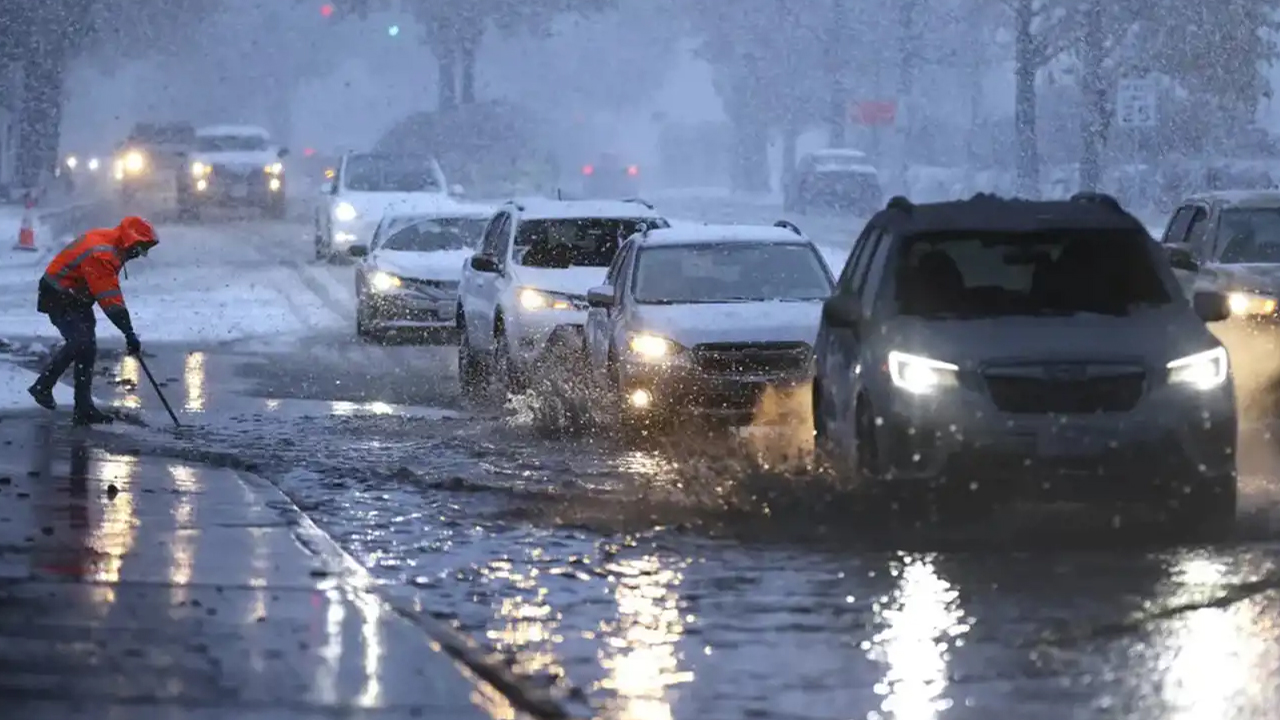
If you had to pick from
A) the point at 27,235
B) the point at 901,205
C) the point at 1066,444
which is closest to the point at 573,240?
the point at 901,205

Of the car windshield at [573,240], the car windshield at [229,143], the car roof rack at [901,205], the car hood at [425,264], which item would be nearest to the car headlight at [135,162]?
the car windshield at [229,143]

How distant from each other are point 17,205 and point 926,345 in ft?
167

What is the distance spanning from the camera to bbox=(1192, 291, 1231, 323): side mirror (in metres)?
12.6

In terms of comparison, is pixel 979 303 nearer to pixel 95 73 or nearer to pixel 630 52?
pixel 630 52

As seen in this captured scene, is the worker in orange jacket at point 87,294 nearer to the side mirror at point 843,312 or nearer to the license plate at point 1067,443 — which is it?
the side mirror at point 843,312

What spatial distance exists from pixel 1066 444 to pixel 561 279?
868 centimetres

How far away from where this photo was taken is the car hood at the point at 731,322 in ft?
52.0

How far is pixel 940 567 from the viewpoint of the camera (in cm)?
1076

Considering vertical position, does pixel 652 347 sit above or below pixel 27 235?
above

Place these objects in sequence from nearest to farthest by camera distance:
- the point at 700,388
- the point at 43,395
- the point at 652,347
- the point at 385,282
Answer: the point at 700,388
the point at 652,347
the point at 43,395
the point at 385,282

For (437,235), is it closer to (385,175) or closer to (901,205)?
(901,205)

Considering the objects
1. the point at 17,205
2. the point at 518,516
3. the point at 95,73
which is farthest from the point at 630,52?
the point at 518,516

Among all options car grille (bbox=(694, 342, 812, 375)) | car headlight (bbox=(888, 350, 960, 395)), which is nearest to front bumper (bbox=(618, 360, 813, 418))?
car grille (bbox=(694, 342, 812, 375))

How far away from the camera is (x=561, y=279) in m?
19.6
